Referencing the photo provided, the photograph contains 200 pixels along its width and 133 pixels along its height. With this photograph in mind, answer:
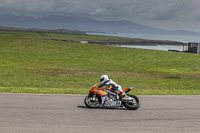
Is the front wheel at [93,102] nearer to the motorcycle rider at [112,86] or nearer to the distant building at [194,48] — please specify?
the motorcycle rider at [112,86]

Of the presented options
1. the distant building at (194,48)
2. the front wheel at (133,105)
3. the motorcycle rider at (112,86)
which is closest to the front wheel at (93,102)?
the motorcycle rider at (112,86)

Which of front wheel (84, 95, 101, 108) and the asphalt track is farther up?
front wheel (84, 95, 101, 108)

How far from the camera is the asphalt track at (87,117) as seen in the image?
9.62m

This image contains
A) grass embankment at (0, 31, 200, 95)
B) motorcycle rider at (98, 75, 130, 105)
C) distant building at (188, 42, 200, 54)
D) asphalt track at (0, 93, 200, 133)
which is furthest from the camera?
distant building at (188, 42, 200, 54)

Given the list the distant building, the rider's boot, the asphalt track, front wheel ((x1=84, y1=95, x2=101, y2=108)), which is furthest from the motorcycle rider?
the distant building

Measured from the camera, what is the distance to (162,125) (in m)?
10.3

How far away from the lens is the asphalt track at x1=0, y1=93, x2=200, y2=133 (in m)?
9.62

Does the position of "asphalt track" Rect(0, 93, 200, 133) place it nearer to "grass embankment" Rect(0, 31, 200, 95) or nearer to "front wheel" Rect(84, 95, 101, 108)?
"front wheel" Rect(84, 95, 101, 108)

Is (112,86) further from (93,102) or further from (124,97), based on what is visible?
Answer: (93,102)

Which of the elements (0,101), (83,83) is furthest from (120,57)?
(0,101)

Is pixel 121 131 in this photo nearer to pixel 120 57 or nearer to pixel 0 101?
pixel 0 101

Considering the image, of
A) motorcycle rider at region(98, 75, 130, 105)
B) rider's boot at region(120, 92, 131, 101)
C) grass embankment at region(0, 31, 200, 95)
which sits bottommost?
grass embankment at region(0, 31, 200, 95)

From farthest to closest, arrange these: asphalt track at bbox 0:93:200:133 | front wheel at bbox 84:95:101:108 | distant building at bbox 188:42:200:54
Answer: distant building at bbox 188:42:200:54
front wheel at bbox 84:95:101:108
asphalt track at bbox 0:93:200:133

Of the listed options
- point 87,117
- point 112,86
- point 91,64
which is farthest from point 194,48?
point 87,117
